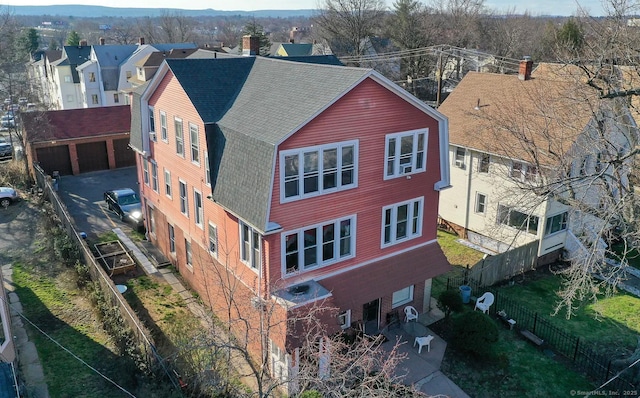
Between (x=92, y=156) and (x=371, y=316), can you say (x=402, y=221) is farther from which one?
(x=92, y=156)

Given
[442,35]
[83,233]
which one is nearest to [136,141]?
[83,233]

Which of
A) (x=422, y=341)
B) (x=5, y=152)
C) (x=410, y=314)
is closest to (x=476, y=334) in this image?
(x=422, y=341)

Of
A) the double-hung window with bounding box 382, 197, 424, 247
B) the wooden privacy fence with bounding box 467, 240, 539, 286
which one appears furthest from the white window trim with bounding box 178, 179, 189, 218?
the wooden privacy fence with bounding box 467, 240, 539, 286

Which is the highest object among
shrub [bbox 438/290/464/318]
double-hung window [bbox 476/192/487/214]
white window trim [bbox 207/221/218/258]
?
white window trim [bbox 207/221/218/258]

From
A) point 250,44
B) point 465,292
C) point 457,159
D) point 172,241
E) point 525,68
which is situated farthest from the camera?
point 457,159

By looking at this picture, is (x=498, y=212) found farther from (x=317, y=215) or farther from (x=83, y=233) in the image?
(x=83, y=233)

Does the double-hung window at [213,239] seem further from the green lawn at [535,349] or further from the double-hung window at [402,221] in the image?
the green lawn at [535,349]

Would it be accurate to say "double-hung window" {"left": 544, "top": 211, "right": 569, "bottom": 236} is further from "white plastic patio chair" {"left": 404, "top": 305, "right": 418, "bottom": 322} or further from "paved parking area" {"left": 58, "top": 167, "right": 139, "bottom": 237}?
"paved parking area" {"left": 58, "top": 167, "right": 139, "bottom": 237}
